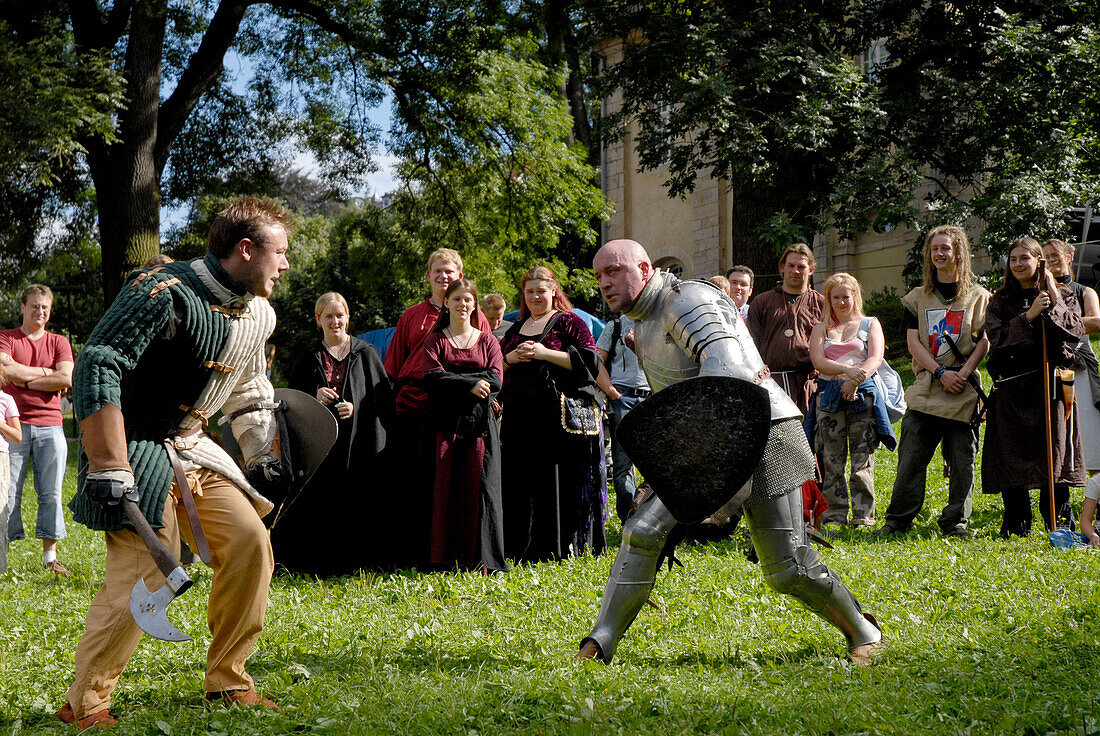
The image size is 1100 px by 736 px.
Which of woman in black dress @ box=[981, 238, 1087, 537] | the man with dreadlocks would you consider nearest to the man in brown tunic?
the man with dreadlocks

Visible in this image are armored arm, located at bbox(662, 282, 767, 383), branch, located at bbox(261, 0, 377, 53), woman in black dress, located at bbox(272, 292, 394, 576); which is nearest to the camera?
armored arm, located at bbox(662, 282, 767, 383)

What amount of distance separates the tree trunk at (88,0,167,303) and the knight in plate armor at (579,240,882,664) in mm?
Result: 11819

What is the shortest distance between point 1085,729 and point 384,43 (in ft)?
48.7

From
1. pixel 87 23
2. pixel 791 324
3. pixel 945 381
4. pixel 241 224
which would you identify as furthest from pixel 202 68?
pixel 241 224

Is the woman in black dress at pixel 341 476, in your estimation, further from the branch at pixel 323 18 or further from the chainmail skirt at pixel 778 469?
the branch at pixel 323 18

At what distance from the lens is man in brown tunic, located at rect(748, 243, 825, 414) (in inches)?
314

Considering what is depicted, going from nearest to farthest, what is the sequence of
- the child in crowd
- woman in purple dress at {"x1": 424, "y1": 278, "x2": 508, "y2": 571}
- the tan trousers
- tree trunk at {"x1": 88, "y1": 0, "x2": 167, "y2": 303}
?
the tan trousers, woman in purple dress at {"x1": 424, "y1": 278, "x2": 508, "y2": 571}, the child in crowd, tree trunk at {"x1": 88, "y1": 0, "x2": 167, "y2": 303}

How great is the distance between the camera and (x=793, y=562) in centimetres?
431

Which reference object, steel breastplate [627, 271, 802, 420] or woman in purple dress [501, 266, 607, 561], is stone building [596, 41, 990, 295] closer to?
woman in purple dress [501, 266, 607, 561]

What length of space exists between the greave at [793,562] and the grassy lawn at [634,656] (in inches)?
10.3

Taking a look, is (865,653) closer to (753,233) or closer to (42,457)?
(42,457)

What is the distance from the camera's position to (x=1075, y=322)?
23.7 ft

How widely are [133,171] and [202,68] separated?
A: 239cm

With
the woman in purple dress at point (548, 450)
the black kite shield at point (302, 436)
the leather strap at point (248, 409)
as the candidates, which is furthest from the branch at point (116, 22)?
the leather strap at point (248, 409)
